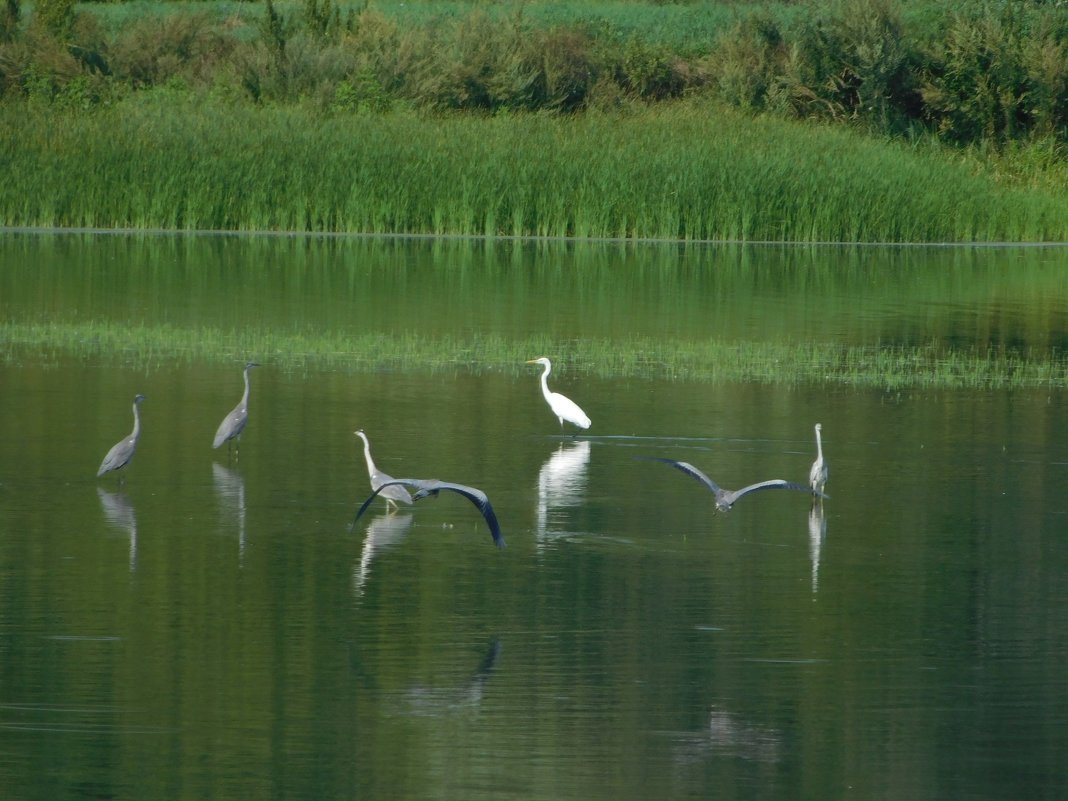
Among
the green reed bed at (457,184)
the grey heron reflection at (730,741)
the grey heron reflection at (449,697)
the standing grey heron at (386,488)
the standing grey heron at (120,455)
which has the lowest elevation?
the grey heron reflection at (730,741)

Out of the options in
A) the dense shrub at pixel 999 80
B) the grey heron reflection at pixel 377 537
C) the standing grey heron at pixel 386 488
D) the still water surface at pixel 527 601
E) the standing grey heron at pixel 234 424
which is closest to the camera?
the still water surface at pixel 527 601

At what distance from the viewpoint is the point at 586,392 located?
53.3 feet

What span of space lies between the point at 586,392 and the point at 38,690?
9171 mm

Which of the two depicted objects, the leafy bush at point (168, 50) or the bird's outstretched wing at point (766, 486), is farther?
the leafy bush at point (168, 50)

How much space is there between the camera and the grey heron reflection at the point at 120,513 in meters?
10.1

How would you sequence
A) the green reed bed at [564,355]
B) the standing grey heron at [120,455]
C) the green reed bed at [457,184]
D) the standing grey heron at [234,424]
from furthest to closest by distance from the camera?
the green reed bed at [457,184] < the green reed bed at [564,355] < the standing grey heron at [234,424] < the standing grey heron at [120,455]

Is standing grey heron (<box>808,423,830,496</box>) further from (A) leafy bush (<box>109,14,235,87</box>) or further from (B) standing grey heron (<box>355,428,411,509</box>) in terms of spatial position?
(A) leafy bush (<box>109,14,235,87</box>)

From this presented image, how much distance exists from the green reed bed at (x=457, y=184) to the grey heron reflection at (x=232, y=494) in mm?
21319

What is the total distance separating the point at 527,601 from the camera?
29.4 ft

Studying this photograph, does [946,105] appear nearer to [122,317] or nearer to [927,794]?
[122,317]

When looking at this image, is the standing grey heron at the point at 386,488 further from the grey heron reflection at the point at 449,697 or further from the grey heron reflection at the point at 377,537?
the grey heron reflection at the point at 449,697

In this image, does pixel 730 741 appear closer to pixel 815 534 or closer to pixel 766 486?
pixel 766 486

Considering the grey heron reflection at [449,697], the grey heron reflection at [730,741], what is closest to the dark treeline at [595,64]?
the grey heron reflection at [449,697]

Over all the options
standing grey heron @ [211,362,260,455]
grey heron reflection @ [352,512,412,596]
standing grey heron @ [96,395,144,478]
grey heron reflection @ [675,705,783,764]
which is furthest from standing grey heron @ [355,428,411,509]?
grey heron reflection @ [675,705,783,764]
